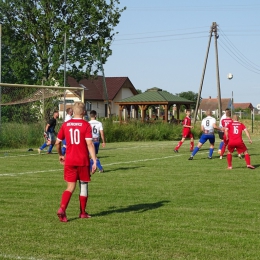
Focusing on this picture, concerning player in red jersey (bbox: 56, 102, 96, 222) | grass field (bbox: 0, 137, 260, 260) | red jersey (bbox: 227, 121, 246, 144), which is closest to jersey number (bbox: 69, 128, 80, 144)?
player in red jersey (bbox: 56, 102, 96, 222)

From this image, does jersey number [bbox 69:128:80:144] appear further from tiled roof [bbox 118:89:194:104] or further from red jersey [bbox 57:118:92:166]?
tiled roof [bbox 118:89:194:104]

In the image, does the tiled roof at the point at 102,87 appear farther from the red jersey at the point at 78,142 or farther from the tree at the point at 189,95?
the red jersey at the point at 78,142


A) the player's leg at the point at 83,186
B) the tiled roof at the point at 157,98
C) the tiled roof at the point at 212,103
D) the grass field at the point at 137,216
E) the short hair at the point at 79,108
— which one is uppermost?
the tiled roof at the point at 212,103

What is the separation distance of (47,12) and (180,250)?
152 ft

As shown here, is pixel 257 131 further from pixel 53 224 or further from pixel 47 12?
pixel 53 224

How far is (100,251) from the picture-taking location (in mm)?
7309

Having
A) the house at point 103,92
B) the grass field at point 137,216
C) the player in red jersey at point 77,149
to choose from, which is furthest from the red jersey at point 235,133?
the house at point 103,92

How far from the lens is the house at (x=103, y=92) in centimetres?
8466

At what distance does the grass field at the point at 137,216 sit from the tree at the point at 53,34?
3517cm

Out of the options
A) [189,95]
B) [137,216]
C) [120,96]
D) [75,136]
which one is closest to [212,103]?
[189,95]

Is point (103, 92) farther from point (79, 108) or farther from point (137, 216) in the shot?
point (79, 108)

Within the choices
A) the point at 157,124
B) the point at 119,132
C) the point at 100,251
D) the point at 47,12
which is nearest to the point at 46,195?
the point at 100,251

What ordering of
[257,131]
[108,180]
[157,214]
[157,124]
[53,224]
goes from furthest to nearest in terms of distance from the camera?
[257,131], [157,124], [108,180], [157,214], [53,224]

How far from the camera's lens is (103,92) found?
86.6 meters
